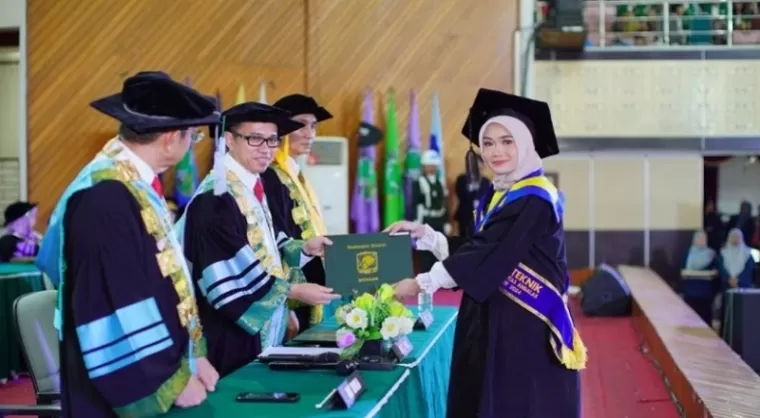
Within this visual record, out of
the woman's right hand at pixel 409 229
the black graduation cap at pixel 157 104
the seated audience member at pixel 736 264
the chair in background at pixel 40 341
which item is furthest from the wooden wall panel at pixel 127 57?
the black graduation cap at pixel 157 104

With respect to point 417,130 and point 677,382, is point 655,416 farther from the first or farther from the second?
point 417,130

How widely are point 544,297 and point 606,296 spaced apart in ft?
20.9

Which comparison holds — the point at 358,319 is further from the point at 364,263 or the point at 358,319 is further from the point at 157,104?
the point at 157,104

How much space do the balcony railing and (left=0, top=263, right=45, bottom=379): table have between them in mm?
7351

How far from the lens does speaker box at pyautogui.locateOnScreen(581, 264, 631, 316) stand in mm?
8672

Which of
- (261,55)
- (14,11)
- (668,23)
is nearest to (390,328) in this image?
(261,55)

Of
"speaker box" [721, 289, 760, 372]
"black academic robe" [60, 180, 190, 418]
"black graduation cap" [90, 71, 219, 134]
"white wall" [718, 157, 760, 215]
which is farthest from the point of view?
"white wall" [718, 157, 760, 215]

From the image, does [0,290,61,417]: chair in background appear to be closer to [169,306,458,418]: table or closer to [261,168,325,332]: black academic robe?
[169,306,458,418]: table

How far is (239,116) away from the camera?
10.1ft

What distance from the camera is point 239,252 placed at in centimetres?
286

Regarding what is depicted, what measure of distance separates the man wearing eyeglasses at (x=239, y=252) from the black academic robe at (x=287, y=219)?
2.00 feet

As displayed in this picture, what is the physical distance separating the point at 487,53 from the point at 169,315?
891cm

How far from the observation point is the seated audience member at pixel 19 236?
7.20m

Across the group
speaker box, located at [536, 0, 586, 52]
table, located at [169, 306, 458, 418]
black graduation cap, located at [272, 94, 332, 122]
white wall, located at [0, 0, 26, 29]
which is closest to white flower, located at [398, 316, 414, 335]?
table, located at [169, 306, 458, 418]
